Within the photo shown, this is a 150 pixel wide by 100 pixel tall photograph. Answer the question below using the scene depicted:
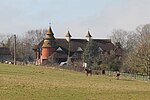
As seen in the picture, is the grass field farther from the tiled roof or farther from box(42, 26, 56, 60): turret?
the tiled roof

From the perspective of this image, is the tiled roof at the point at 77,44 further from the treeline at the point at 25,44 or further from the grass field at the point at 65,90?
the grass field at the point at 65,90

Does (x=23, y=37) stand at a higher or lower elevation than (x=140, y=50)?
higher

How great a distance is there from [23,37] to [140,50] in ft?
328

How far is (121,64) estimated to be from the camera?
86.6 metres

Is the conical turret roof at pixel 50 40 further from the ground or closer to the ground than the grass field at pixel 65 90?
further from the ground

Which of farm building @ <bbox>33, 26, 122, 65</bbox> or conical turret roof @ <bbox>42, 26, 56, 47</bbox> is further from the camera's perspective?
conical turret roof @ <bbox>42, 26, 56, 47</bbox>

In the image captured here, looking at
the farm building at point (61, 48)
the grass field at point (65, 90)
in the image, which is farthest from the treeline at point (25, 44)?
the grass field at point (65, 90)

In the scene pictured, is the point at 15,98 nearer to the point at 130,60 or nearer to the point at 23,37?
the point at 130,60

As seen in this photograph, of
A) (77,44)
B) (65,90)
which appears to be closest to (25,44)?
(77,44)

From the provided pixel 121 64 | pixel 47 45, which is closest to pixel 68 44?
pixel 47 45

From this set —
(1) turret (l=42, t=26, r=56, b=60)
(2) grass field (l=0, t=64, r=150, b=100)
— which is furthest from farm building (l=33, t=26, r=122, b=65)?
(2) grass field (l=0, t=64, r=150, b=100)

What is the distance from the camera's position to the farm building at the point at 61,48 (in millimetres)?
111912

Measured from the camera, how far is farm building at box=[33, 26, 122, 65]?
111912mm

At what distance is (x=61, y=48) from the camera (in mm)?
117312
